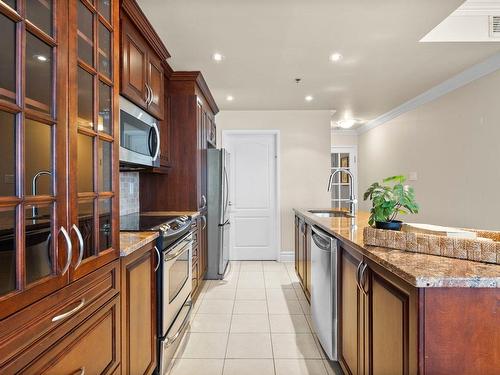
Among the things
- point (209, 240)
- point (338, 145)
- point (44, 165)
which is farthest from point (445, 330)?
point (338, 145)

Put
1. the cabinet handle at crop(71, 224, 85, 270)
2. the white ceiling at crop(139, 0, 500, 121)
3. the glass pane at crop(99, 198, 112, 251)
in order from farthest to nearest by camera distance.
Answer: the white ceiling at crop(139, 0, 500, 121) < the glass pane at crop(99, 198, 112, 251) < the cabinet handle at crop(71, 224, 85, 270)

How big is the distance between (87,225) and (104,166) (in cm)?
28

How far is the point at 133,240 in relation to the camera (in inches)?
64.2

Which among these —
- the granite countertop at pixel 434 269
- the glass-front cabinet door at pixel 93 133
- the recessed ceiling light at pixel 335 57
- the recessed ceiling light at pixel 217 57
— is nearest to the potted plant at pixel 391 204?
the granite countertop at pixel 434 269

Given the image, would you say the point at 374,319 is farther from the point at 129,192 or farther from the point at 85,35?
the point at 129,192

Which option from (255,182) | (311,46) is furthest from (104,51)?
(255,182)

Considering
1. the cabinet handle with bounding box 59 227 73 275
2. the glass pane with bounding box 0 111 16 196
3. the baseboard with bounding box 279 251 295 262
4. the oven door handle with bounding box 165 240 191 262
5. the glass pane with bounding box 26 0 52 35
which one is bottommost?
the baseboard with bounding box 279 251 295 262

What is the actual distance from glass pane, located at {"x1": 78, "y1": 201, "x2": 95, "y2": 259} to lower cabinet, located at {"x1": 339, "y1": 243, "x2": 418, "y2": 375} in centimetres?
114

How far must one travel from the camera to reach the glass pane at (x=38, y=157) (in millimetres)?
845

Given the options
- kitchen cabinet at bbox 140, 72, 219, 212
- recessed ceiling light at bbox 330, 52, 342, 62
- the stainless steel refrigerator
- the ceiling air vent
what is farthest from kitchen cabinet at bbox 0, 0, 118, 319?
the ceiling air vent

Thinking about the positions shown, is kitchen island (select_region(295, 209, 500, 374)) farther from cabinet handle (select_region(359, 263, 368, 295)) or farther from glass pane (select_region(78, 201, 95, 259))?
glass pane (select_region(78, 201, 95, 259))

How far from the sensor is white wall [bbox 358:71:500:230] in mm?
3088

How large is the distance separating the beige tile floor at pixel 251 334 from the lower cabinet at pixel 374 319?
1.42 feet

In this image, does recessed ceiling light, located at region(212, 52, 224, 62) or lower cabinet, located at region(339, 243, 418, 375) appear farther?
recessed ceiling light, located at region(212, 52, 224, 62)
